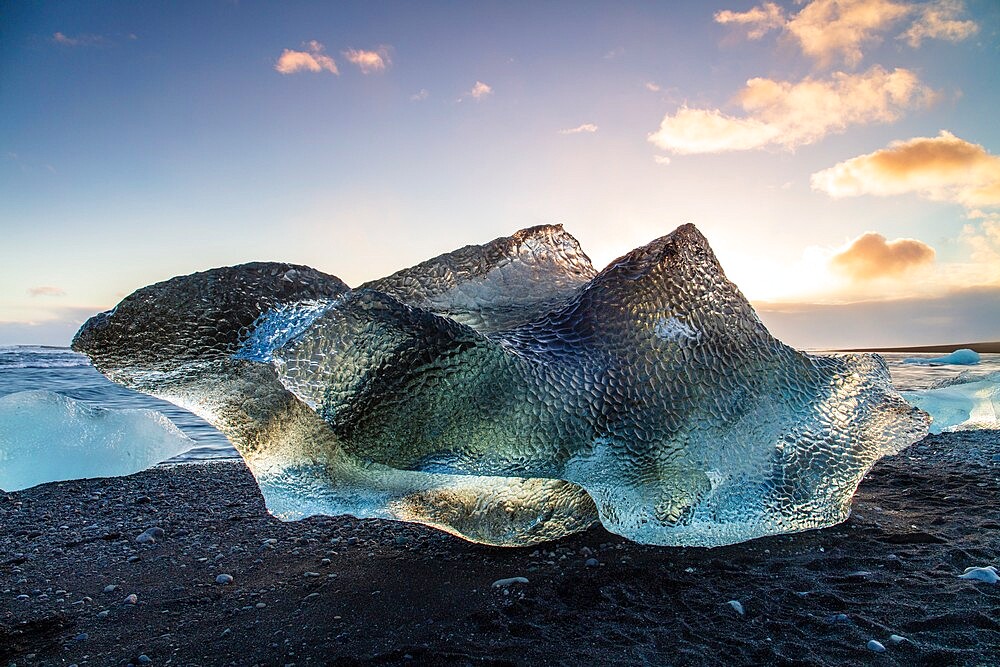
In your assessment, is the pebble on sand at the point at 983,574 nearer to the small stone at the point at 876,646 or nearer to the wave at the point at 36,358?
the small stone at the point at 876,646

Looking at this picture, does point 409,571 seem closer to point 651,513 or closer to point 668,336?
point 651,513

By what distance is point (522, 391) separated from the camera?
9.04 ft

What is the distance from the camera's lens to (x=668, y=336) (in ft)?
10.2

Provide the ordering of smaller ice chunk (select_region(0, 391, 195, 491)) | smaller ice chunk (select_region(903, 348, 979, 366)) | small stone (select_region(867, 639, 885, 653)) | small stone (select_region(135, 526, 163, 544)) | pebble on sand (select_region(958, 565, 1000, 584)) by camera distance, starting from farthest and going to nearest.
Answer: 1. smaller ice chunk (select_region(903, 348, 979, 366))
2. smaller ice chunk (select_region(0, 391, 195, 491))
3. small stone (select_region(135, 526, 163, 544))
4. pebble on sand (select_region(958, 565, 1000, 584))
5. small stone (select_region(867, 639, 885, 653))

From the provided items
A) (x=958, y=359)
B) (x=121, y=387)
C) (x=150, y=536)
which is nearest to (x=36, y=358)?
(x=121, y=387)

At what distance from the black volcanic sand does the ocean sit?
345 centimetres

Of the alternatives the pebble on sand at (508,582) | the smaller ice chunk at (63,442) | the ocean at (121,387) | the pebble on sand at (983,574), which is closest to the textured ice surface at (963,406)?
the ocean at (121,387)

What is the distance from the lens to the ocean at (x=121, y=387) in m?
8.43

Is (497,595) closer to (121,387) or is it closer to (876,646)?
(876,646)

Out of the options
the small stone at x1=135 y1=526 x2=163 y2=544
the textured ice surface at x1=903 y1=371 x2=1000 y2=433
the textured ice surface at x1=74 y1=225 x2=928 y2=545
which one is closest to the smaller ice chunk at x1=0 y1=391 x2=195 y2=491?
the small stone at x1=135 y1=526 x2=163 y2=544

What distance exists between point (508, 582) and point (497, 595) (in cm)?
13

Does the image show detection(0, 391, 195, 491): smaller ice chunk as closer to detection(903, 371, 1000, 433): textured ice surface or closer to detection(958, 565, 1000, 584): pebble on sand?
detection(958, 565, 1000, 584): pebble on sand

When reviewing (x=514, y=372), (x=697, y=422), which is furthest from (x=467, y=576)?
(x=697, y=422)

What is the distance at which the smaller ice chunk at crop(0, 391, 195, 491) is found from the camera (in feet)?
19.5
